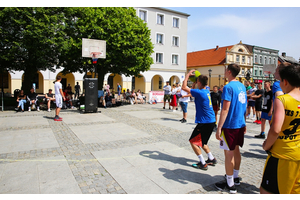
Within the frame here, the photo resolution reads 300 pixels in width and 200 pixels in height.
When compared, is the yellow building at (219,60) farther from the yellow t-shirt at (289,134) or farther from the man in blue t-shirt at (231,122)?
the yellow t-shirt at (289,134)

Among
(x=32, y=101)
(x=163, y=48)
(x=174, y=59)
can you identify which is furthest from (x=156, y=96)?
(x=174, y=59)

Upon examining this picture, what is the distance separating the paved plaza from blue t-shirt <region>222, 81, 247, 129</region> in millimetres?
1150

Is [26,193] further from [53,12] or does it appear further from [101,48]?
[53,12]

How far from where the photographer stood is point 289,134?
7.66ft

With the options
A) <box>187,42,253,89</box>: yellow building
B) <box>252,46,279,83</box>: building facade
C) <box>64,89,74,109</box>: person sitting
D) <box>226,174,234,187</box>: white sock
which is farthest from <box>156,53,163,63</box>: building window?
<box>252,46,279,83</box>: building facade

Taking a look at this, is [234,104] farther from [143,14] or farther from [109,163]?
[143,14]

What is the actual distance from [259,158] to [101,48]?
11.1 meters

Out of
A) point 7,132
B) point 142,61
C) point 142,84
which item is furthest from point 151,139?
point 142,84

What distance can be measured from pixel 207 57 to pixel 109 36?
45785mm

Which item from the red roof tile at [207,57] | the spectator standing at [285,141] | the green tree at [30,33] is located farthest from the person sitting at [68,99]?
A: the red roof tile at [207,57]

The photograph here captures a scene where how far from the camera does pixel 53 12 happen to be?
14125 millimetres

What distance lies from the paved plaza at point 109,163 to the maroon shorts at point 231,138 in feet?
2.63

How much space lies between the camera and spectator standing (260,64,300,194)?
7.39ft

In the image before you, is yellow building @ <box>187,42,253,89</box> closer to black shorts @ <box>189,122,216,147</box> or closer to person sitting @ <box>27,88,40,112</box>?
person sitting @ <box>27,88,40,112</box>
